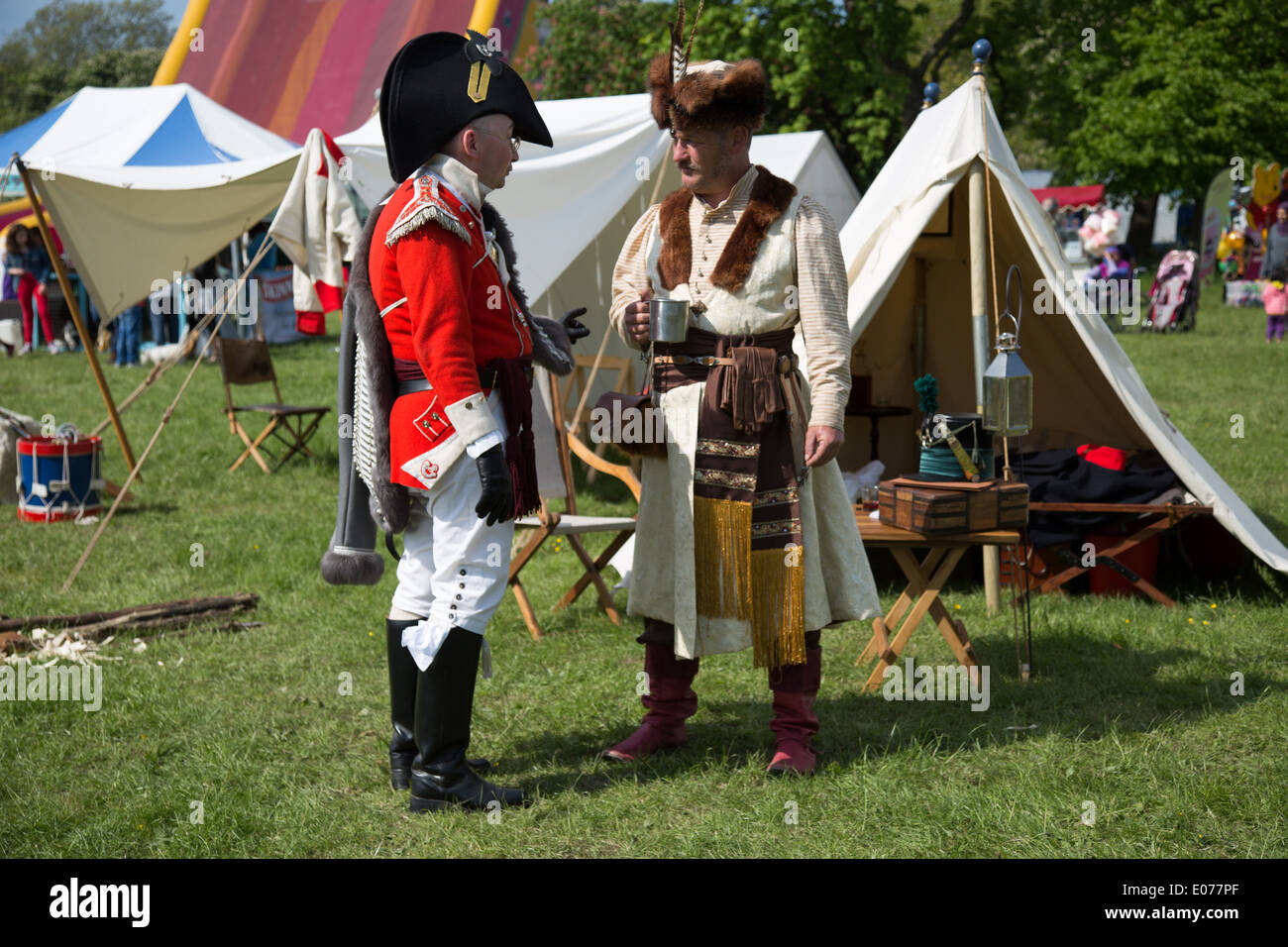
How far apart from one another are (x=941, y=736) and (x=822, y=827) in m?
0.72

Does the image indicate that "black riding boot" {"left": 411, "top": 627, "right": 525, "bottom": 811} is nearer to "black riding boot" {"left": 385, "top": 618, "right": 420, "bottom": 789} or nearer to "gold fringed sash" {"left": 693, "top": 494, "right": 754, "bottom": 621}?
"black riding boot" {"left": 385, "top": 618, "right": 420, "bottom": 789}

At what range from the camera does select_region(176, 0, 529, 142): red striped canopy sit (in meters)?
14.3

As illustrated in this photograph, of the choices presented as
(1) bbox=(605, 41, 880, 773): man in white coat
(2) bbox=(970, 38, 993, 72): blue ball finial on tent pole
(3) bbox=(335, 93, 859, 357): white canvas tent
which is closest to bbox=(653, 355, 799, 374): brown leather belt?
(1) bbox=(605, 41, 880, 773): man in white coat

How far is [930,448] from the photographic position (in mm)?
4113

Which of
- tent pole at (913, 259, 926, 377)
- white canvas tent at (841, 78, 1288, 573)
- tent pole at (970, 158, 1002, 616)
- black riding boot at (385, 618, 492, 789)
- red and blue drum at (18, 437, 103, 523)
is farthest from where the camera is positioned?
red and blue drum at (18, 437, 103, 523)

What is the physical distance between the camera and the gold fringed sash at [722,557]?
325 cm

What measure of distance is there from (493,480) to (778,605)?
894 mm

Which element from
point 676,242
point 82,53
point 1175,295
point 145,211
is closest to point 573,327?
point 676,242

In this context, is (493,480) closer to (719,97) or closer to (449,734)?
(449,734)

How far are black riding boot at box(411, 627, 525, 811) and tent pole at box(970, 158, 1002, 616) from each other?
2.45 metres

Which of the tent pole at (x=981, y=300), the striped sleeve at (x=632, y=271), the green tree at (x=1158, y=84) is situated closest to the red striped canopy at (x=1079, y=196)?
the green tree at (x=1158, y=84)

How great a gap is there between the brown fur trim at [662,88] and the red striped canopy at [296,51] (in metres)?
11.9
